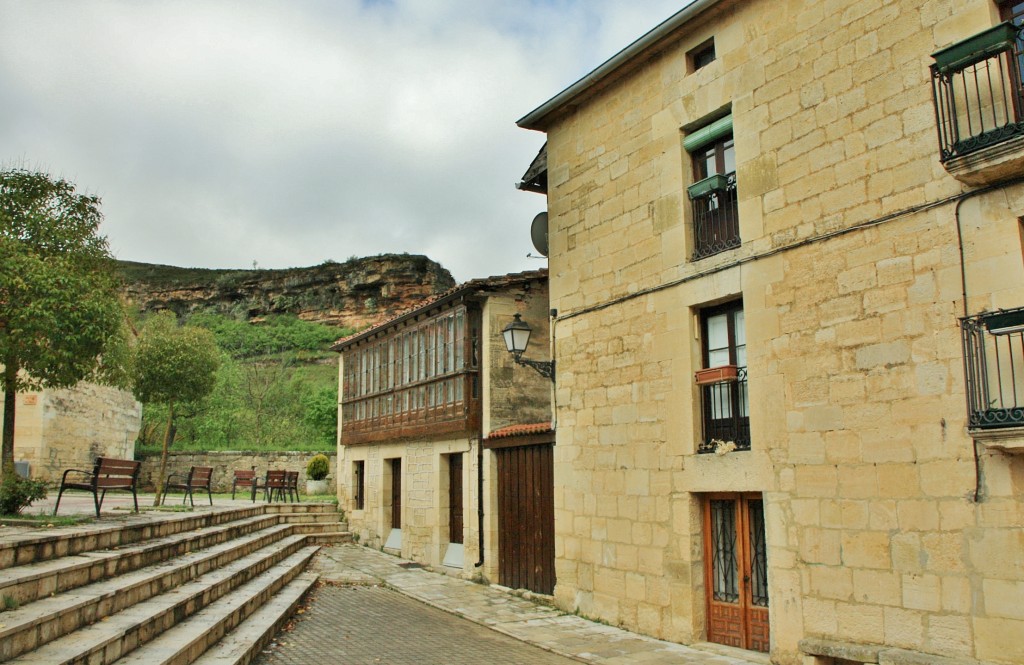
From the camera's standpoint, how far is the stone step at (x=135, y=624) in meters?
4.81

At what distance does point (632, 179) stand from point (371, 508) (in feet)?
35.8

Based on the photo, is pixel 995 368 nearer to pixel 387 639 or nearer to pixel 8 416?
pixel 387 639

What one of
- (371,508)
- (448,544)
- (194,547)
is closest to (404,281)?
(371,508)

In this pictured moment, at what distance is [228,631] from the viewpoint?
737 cm

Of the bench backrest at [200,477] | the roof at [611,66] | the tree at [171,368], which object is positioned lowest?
the bench backrest at [200,477]

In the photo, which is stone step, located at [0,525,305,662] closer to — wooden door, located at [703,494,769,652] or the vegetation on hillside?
wooden door, located at [703,494,769,652]

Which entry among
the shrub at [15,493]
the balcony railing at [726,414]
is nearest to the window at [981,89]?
the balcony railing at [726,414]

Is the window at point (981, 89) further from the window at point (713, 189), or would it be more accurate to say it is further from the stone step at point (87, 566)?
the stone step at point (87, 566)

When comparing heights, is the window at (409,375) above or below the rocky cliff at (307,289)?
below

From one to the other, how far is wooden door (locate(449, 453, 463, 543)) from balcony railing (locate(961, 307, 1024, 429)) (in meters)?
9.77

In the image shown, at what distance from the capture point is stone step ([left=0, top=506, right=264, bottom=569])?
608 cm

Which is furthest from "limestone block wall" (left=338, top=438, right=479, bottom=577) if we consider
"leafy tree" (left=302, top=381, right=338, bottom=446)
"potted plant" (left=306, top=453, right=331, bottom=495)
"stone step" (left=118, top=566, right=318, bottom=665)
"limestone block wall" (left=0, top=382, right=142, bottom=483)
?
"leafy tree" (left=302, top=381, right=338, bottom=446)

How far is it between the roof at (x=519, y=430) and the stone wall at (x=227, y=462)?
14.4m

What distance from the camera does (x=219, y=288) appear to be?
59344 mm
